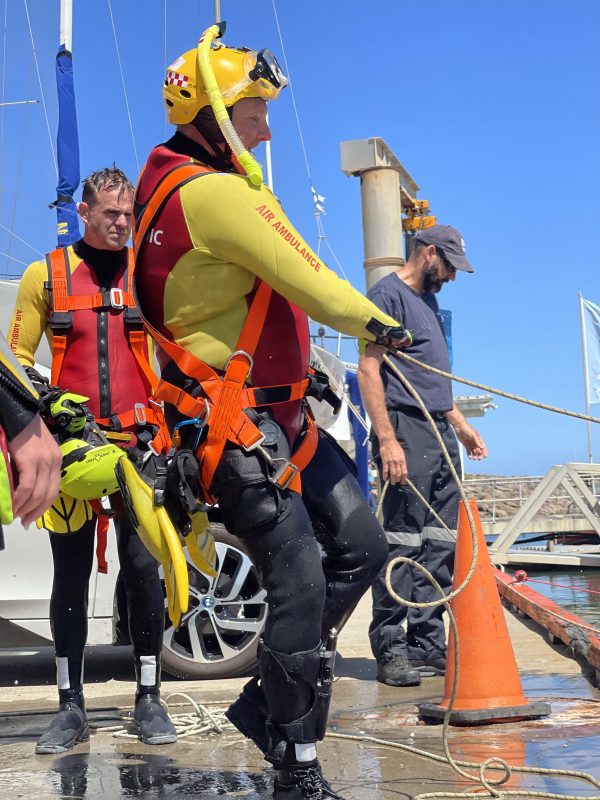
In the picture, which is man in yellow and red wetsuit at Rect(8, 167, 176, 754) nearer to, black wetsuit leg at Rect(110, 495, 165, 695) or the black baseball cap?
black wetsuit leg at Rect(110, 495, 165, 695)

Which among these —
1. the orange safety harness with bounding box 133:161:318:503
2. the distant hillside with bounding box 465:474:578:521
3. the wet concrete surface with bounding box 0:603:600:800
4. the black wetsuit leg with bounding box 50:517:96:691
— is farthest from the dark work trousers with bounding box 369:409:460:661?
the distant hillside with bounding box 465:474:578:521

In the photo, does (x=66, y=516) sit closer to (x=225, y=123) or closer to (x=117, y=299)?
(x=117, y=299)

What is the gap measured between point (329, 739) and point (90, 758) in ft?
3.00

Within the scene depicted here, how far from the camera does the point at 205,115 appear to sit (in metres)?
3.46

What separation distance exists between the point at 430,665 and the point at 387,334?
311 centimetres

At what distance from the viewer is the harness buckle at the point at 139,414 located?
455cm

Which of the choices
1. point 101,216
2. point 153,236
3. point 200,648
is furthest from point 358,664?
point 153,236

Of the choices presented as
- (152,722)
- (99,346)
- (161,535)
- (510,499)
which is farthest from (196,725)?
(510,499)

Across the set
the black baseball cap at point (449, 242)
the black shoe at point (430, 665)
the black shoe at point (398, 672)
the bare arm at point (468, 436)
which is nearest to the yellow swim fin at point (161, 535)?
the black shoe at point (398, 672)

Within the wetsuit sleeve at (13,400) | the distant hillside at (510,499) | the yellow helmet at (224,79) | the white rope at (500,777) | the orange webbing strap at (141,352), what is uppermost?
the yellow helmet at (224,79)

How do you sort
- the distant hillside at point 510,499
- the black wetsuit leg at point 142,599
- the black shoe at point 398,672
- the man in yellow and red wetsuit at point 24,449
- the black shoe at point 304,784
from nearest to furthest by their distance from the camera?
the man in yellow and red wetsuit at point 24,449, the black shoe at point 304,784, the black wetsuit leg at point 142,599, the black shoe at point 398,672, the distant hillside at point 510,499

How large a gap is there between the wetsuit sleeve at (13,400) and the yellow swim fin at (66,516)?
2069 millimetres

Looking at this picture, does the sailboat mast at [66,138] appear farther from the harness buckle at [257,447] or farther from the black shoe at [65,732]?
the harness buckle at [257,447]

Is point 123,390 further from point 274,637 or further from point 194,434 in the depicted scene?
point 274,637
